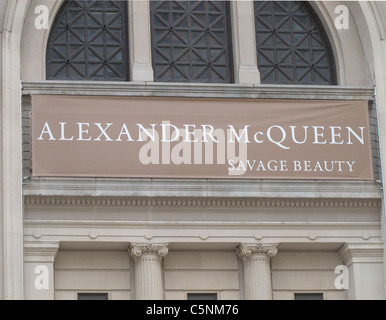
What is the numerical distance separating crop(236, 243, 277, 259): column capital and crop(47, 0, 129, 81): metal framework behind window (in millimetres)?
5689

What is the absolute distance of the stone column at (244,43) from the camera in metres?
47.1

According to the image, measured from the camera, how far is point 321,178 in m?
46.1

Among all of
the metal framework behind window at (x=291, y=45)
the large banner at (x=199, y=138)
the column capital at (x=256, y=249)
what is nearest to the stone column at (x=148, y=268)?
the large banner at (x=199, y=138)

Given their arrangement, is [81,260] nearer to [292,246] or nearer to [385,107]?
[292,246]

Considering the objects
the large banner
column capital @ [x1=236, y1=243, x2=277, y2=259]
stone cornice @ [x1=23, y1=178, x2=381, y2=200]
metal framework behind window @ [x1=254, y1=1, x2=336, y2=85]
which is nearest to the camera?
stone cornice @ [x1=23, y1=178, x2=381, y2=200]

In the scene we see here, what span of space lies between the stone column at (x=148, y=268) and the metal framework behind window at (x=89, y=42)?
4.94 meters

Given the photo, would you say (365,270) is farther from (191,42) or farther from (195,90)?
(191,42)

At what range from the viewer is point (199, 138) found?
45.9 m

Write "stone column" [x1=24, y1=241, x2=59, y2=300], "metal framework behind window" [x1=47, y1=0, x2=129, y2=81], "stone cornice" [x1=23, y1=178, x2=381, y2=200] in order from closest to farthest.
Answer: "stone column" [x1=24, y1=241, x2=59, y2=300]
"stone cornice" [x1=23, y1=178, x2=381, y2=200]
"metal framework behind window" [x1=47, y1=0, x2=129, y2=81]

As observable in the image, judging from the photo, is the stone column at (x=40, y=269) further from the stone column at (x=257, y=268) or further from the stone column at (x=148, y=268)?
the stone column at (x=257, y=268)

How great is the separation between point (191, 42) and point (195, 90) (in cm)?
194

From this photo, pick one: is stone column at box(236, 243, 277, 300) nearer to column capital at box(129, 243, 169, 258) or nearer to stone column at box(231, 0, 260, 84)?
column capital at box(129, 243, 169, 258)

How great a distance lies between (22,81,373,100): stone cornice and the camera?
4578cm

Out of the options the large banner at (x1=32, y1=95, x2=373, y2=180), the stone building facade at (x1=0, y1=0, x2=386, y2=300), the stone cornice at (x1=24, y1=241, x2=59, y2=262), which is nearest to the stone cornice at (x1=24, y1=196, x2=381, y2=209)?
the stone building facade at (x1=0, y1=0, x2=386, y2=300)
